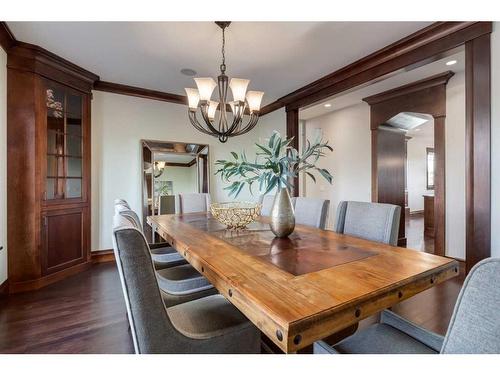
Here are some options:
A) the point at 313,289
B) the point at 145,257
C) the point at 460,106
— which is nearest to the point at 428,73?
the point at 460,106

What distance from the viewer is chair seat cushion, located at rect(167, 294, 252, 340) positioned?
104 centimetres

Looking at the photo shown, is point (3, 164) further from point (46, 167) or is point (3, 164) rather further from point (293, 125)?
point (293, 125)

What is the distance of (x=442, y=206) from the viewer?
3332 mm

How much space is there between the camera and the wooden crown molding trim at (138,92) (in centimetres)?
339

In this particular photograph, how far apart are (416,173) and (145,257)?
8950 millimetres

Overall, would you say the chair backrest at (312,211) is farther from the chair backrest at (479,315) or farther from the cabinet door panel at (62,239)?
the cabinet door panel at (62,239)

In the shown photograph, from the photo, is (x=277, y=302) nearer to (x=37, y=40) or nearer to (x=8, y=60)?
(x=37, y=40)

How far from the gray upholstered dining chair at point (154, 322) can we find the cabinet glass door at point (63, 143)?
2.60 m

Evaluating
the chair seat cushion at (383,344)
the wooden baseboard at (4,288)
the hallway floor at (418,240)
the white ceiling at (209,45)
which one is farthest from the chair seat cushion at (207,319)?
the hallway floor at (418,240)

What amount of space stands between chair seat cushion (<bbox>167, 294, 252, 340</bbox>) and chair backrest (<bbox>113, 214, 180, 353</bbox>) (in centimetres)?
12

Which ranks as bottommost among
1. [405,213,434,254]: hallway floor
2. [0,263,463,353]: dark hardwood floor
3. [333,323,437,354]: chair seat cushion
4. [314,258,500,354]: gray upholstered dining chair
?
[0,263,463,353]: dark hardwood floor

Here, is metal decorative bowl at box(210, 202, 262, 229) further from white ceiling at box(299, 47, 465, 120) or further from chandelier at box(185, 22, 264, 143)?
white ceiling at box(299, 47, 465, 120)

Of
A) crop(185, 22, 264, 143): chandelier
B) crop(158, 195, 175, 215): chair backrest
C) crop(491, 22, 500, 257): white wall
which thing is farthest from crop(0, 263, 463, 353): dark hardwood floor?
A: crop(185, 22, 264, 143): chandelier

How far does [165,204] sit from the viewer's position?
12.9ft
